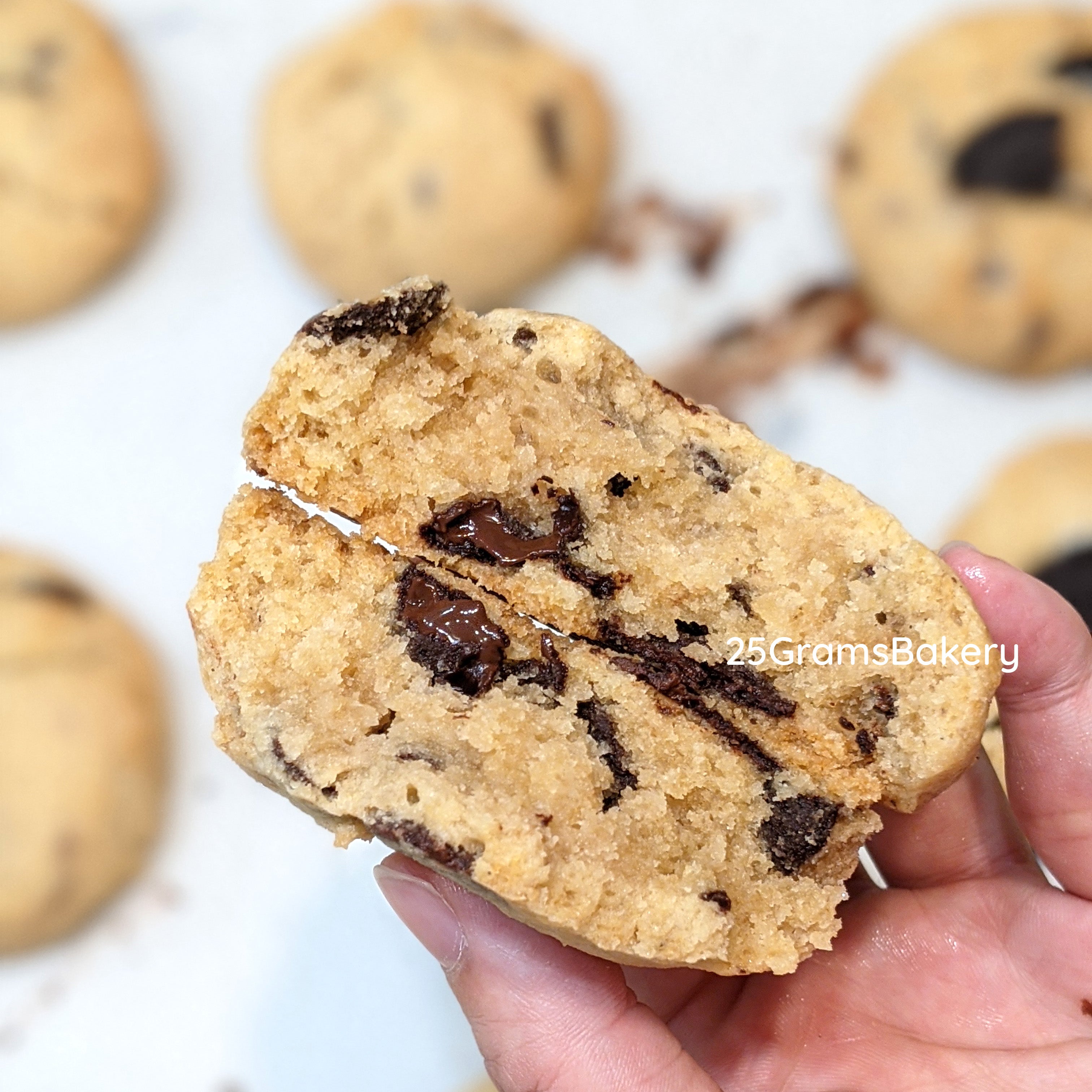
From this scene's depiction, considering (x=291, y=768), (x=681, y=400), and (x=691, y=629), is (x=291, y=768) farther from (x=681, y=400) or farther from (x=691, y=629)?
(x=681, y=400)

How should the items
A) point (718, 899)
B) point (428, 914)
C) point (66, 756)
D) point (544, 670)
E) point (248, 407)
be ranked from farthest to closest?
point (248, 407)
point (66, 756)
point (428, 914)
point (544, 670)
point (718, 899)

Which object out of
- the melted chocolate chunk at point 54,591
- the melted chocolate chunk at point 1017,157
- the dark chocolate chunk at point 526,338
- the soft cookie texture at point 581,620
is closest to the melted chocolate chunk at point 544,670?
the soft cookie texture at point 581,620

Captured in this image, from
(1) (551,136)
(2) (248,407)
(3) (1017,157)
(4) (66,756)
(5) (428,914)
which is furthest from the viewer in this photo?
(2) (248,407)

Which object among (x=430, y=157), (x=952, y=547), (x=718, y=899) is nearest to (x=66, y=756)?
(x=430, y=157)

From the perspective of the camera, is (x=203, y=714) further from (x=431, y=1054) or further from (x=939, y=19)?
(x=939, y=19)

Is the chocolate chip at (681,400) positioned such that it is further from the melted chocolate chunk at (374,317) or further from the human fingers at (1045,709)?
the human fingers at (1045,709)

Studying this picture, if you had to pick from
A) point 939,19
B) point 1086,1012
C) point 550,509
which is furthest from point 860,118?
point 1086,1012
